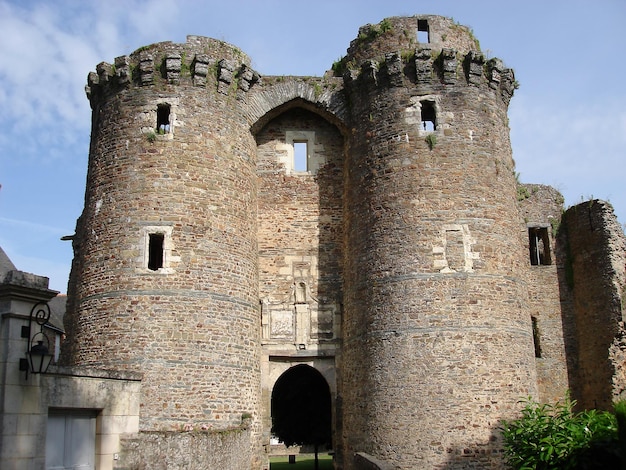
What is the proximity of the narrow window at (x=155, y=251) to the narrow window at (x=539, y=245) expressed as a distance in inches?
391

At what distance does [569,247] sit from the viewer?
1919cm

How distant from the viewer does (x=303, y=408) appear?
23859mm

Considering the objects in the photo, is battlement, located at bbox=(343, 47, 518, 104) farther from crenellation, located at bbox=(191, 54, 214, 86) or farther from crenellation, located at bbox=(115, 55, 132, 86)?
crenellation, located at bbox=(115, 55, 132, 86)

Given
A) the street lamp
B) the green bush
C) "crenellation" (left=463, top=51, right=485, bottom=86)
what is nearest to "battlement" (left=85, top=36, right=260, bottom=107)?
"crenellation" (left=463, top=51, right=485, bottom=86)

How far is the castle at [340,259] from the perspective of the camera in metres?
15.0

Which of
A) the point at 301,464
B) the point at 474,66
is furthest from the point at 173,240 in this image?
the point at 301,464

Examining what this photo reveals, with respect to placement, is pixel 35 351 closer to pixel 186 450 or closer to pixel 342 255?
pixel 186 450

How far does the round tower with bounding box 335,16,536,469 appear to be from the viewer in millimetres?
14906

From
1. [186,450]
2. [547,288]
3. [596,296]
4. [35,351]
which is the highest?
[547,288]

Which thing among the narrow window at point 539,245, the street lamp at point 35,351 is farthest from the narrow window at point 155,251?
the narrow window at point 539,245

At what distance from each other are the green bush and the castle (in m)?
2.06

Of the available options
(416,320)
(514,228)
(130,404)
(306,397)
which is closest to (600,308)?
(514,228)

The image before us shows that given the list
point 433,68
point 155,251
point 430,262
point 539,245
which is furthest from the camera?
point 539,245

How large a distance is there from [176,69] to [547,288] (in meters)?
10.9
